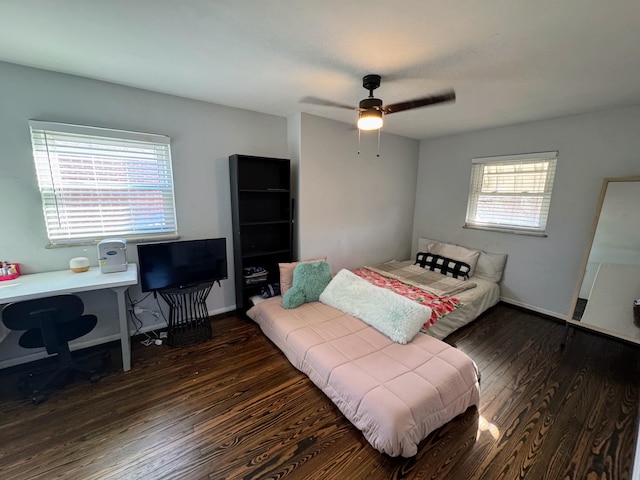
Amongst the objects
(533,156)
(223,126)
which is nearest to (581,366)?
(533,156)

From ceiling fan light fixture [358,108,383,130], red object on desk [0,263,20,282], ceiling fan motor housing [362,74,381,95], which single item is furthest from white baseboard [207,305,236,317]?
ceiling fan motor housing [362,74,381,95]

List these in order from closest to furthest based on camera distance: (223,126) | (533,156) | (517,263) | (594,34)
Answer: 1. (594,34)
2. (223,126)
3. (533,156)
4. (517,263)

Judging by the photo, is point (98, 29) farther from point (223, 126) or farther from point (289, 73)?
point (223, 126)

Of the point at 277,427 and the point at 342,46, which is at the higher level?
the point at 342,46

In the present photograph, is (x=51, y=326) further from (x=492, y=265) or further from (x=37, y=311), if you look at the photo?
(x=492, y=265)

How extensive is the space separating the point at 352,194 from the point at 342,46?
225cm

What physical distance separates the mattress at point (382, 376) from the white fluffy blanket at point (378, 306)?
0.08 metres

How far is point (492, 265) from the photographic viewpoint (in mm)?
3684

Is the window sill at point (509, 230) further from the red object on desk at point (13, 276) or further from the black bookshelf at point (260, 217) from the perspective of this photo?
the red object on desk at point (13, 276)

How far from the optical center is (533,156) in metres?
3.28

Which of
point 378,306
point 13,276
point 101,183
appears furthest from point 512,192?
point 13,276

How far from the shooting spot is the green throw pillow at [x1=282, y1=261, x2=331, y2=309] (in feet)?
9.19

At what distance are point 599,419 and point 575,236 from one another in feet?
6.90

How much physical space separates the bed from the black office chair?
1493 mm
